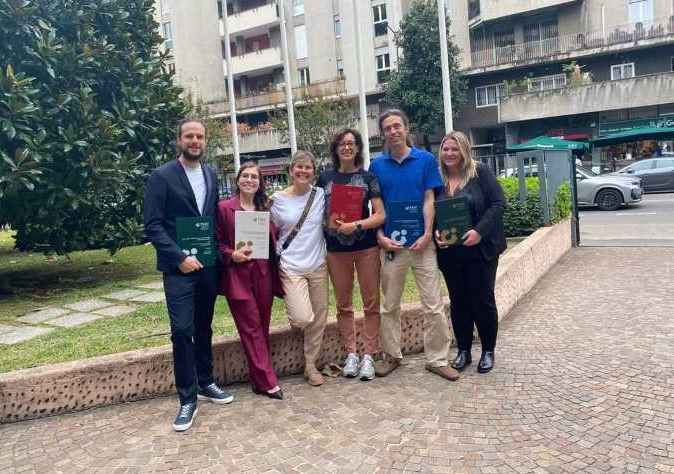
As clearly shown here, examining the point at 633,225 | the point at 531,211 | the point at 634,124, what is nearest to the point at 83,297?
the point at 531,211

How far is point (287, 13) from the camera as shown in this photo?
3478 centimetres

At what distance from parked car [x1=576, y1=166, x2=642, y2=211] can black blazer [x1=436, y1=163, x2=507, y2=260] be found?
13314 millimetres

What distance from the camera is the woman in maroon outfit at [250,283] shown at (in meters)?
4.04

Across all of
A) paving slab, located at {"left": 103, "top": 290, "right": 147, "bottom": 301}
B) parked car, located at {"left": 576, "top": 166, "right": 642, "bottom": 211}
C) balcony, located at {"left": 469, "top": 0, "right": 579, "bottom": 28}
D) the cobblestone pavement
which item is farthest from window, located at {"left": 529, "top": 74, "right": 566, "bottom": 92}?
the cobblestone pavement

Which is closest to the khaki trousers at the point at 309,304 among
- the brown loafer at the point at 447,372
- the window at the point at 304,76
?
the brown loafer at the point at 447,372

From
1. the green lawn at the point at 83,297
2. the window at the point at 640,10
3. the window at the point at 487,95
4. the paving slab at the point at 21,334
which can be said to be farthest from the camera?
the window at the point at 487,95

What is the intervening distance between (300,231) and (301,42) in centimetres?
3388

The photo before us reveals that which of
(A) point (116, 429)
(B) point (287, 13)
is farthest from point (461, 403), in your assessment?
(B) point (287, 13)

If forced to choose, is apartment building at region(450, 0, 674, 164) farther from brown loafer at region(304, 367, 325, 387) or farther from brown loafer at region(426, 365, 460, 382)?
brown loafer at region(304, 367, 325, 387)

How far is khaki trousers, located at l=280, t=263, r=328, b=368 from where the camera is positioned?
13.8ft

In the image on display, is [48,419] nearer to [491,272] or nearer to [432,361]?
[432,361]

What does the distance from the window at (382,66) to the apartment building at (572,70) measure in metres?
4.26

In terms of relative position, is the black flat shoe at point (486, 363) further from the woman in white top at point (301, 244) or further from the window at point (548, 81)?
the window at point (548, 81)

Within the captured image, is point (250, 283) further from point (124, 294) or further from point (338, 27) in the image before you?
point (338, 27)
